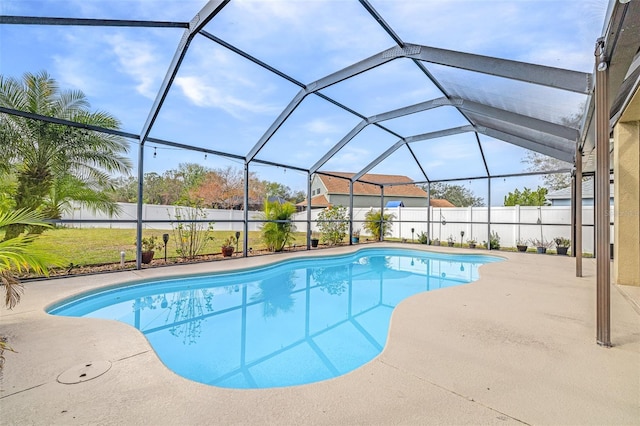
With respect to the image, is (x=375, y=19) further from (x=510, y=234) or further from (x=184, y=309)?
(x=510, y=234)

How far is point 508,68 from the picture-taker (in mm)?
4234

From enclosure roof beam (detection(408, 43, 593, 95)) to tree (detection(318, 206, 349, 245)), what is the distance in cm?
754

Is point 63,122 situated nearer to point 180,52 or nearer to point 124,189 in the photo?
point 180,52

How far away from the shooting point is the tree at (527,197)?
53.2ft

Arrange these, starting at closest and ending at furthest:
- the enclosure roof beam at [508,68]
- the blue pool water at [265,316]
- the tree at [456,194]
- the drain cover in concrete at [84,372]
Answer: the drain cover in concrete at [84,372] → the blue pool water at [265,316] → the enclosure roof beam at [508,68] → the tree at [456,194]

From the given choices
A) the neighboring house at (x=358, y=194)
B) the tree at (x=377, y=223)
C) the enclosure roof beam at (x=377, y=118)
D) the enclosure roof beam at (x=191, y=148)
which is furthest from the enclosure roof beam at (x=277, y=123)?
the neighboring house at (x=358, y=194)

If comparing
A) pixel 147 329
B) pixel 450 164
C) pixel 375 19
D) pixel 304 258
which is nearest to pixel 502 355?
pixel 147 329

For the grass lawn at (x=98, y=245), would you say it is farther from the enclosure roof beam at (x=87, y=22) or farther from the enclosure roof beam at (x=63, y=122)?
the enclosure roof beam at (x=87, y=22)

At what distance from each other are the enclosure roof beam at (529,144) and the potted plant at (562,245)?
2979 mm

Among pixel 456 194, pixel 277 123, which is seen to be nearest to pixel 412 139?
pixel 277 123

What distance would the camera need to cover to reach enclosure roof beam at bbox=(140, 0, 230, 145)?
4.41 m

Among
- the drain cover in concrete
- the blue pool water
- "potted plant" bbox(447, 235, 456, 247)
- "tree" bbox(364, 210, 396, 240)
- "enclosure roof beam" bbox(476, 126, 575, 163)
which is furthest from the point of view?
"tree" bbox(364, 210, 396, 240)

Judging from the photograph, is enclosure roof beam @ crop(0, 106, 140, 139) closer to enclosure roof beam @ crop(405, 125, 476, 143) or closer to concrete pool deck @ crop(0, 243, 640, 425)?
concrete pool deck @ crop(0, 243, 640, 425)

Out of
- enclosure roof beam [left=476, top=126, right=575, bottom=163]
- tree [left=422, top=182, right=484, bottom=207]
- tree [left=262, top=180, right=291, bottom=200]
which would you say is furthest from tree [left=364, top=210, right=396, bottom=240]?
tree [left=422, top=182, right=484, bottom=207]
